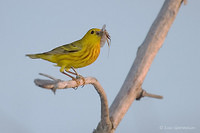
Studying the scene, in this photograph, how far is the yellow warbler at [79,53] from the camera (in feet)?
11.9

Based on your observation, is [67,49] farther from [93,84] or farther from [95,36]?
[93,84]

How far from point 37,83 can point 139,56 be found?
1571mm

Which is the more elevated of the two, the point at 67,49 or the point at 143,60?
the point at 67,49

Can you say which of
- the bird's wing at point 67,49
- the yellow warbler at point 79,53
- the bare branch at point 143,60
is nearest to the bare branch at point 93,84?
the bare branch at point 143,60

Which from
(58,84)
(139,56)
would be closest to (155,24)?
(139,56)

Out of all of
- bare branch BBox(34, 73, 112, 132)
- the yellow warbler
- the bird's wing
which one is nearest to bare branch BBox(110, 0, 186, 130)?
bare branch BBox(34, 73, 112, 132)

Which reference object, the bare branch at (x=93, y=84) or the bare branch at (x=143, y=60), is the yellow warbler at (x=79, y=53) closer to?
the bare branch at (x=93, y=84)

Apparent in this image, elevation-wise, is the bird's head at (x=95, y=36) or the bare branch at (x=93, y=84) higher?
the bird's head at (x=95, y=36)

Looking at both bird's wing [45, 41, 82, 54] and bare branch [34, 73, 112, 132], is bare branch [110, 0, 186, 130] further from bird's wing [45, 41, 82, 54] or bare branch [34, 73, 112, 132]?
bird's wing [45, 41, 82, 54]

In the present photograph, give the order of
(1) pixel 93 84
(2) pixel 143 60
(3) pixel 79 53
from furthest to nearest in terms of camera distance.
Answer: (2) pixel 143 60 → (3) pixel 79 53 → (1) pixel 93 84

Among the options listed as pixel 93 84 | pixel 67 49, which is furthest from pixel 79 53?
pixel 93 84

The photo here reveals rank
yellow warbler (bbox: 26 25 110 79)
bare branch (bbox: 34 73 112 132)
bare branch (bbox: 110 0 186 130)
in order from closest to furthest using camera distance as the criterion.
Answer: bare branch (bbox: 34 73 112 132), yellow warbler (bbox: 26 25 110 79), bare branch (bbox: 110 0 186 130)

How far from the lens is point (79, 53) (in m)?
3.65

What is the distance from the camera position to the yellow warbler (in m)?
3.62
